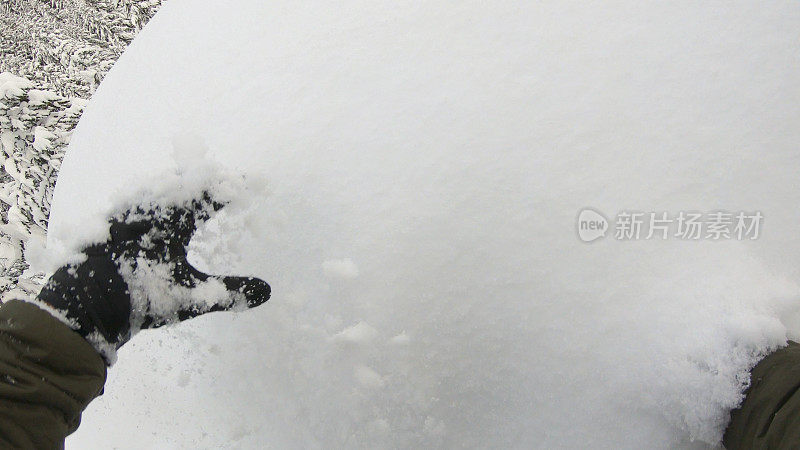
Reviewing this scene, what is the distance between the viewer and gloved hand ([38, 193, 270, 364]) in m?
1.06

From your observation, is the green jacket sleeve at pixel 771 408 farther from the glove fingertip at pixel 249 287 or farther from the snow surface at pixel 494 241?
the glove fingertip at pixel 249 287

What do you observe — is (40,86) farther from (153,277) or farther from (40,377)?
(40,377)

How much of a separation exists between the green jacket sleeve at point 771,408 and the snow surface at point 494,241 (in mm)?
32

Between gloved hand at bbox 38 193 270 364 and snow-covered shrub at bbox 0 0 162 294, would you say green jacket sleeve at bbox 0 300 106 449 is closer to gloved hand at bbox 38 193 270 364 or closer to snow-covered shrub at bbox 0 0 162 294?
gloved hand at bbox 38 193 270 364

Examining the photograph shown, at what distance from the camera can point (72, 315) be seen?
3.19ft

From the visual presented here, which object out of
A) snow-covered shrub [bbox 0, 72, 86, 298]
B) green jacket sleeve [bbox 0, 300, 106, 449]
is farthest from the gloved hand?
snow-covered shrub [bbox 0, 72, 86, 298]

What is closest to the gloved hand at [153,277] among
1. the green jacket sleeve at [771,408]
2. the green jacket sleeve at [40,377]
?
the green jacket sleeve at [40,377]

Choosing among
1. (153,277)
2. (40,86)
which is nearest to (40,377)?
(153,277)

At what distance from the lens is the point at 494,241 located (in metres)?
1.09

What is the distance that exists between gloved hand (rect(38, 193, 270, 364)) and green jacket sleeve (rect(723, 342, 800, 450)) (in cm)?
113

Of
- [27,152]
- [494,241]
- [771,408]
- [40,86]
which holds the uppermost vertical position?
[494,241]

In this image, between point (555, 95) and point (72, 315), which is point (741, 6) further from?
point (72, 315)

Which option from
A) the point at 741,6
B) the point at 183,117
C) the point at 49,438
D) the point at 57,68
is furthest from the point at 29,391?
the point at 57,68

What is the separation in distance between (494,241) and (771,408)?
2.21ft
